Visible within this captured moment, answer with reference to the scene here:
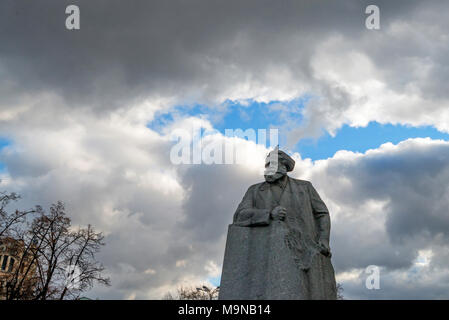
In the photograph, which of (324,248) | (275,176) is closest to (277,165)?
(275,176)

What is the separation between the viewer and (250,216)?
24.8 feet

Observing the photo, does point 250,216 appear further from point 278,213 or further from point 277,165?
point 277,165

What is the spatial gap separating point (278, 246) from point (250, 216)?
80 cm

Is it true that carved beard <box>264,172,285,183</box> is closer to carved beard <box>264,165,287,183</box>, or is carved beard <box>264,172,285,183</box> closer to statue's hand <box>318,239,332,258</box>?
carved beard <box>264,165,287,183</box>

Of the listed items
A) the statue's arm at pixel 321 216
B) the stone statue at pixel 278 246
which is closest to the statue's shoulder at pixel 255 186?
the stone statue at pixel 278 246

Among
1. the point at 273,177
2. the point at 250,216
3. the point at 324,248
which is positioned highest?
the point at 273,177

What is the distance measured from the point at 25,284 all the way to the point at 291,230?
944 inches

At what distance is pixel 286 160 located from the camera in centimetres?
850

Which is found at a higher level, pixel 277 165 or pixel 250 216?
pixel 277 165

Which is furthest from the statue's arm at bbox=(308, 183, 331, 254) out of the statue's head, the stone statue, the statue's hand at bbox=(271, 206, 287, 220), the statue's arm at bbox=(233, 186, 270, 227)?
the statue's arm at bbox=(233, 186, 270, 227)
